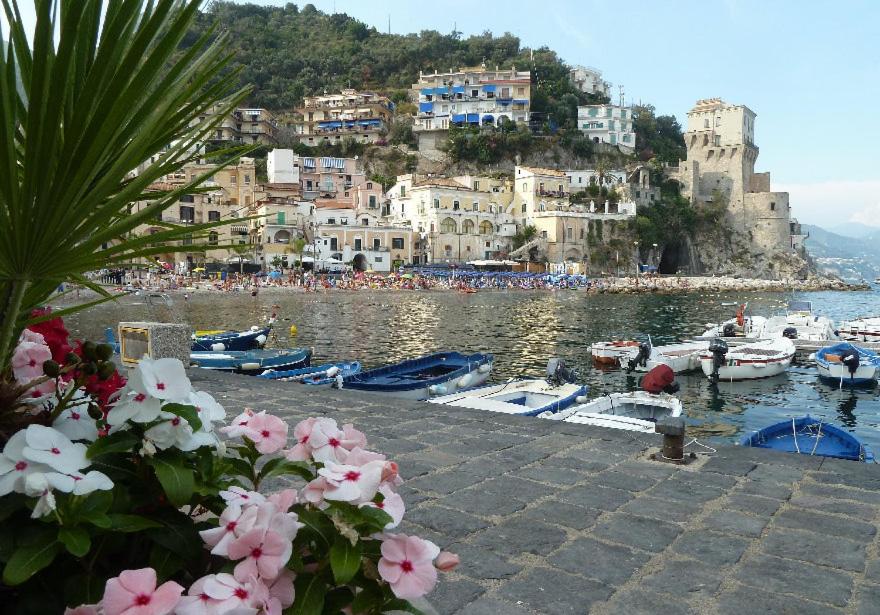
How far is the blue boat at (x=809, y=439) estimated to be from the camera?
8961 millimetres

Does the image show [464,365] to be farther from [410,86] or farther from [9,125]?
[410,86]

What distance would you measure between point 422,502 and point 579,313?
36.8 m

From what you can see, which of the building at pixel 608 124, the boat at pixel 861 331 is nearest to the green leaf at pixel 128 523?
the boat at pixel 861 331

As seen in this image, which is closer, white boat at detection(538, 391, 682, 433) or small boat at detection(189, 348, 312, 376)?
white boat at detection(538, 391, 682, 433)

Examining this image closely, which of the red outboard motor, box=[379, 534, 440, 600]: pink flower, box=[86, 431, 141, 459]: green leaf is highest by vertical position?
box=[86, 431, 141, 459]: green leaf

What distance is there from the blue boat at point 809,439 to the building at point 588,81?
321 feet

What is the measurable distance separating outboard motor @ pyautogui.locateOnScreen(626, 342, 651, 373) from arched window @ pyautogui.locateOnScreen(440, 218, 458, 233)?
4849 centimetres

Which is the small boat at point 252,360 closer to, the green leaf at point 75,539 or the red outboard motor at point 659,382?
the red outboard motor at point 659,382

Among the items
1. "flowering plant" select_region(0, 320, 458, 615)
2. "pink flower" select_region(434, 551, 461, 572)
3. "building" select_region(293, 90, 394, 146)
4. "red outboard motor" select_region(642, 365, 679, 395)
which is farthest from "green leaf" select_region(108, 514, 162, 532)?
"building" select_region(293, 90, 394, 146)

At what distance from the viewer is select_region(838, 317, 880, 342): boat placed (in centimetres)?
2573

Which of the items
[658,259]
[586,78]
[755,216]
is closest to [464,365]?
[658,259]

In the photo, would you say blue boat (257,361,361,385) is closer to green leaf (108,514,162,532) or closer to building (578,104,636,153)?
green leaf (108,514,162,532)

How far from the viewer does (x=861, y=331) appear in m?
26.3

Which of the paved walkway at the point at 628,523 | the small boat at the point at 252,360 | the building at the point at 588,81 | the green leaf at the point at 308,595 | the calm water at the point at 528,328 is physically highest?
the building at the point at 588,81
